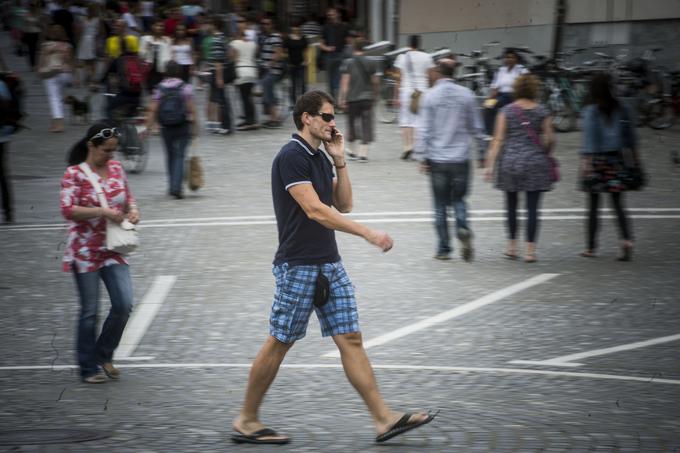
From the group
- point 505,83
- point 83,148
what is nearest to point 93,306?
point 83,148

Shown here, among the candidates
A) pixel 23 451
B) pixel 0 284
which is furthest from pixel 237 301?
pixel 23 451

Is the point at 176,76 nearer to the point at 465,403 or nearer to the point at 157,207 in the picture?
the point at 157,207

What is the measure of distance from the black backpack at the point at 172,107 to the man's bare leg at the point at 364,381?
9334 millimetres

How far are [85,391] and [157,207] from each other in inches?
307

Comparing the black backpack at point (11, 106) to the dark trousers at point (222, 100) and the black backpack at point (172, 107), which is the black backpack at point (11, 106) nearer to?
the black backpack at point (172, 107)

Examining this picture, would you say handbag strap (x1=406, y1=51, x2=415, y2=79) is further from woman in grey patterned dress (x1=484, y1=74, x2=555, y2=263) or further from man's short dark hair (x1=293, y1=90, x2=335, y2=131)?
man's short dark hair (x1=293, y1=90, x2=335, y2=131)

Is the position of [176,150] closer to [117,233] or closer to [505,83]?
[505,83]

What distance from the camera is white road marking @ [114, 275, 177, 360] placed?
8391mm

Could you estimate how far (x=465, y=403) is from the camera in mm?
6695

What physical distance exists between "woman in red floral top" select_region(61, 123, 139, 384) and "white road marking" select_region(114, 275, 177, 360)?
0.78 metres

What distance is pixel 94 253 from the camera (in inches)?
285

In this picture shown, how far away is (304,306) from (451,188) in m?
5.55

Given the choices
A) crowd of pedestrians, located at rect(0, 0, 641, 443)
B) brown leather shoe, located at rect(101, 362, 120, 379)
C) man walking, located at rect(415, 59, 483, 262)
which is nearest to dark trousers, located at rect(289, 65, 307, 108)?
crowd of pedestrians, located at rect(0, 0, 641, 443)

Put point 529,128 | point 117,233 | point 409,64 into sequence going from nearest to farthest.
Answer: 1. point 117,233
2. point 529,128
3. point 409,64
